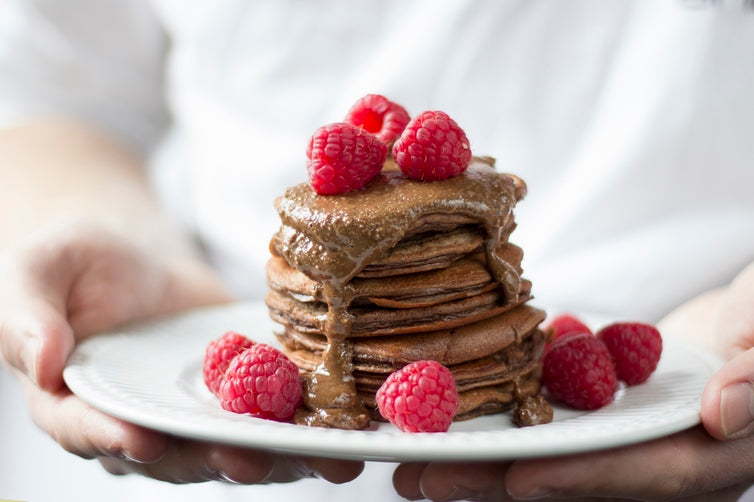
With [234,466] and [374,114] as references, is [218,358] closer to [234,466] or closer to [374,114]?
[234,466]

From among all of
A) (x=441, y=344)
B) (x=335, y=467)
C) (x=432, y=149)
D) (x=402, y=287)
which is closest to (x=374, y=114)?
(x=432, y=149)

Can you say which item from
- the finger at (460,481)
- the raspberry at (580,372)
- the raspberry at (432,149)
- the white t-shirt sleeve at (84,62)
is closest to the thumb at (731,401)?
the raspberry at (580,372)

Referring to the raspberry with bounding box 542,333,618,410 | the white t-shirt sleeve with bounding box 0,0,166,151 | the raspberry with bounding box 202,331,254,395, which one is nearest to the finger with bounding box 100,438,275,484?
the raspberry with bounding box 202,331,254,395

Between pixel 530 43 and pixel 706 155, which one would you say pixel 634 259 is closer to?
pixel 706 155

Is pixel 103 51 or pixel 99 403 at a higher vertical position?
pixel 103 51

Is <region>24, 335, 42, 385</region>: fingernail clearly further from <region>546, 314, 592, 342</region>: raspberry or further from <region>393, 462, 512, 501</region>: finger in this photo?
<region>546, 314, 592, 342</region>: raspberry

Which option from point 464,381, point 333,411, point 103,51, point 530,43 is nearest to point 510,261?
point 464,381
